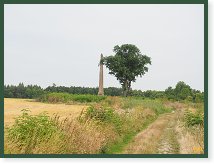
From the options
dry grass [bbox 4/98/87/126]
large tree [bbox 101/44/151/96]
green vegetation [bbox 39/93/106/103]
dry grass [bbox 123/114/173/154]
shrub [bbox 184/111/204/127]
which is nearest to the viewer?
dry grass [bbox 123/114/173/154]

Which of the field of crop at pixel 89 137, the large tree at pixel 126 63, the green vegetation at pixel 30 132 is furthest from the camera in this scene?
the large tree at pixel 126 63

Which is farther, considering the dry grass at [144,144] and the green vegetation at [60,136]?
the dry grass at [144,144]

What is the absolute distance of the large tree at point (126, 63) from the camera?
41.9 meters

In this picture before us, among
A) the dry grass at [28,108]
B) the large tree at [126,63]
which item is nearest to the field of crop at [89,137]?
the dry grass at [28,108]

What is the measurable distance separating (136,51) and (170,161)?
36084 millimetres

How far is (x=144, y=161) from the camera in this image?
8016 millimetres

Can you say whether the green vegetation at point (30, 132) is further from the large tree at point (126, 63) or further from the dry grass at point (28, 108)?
the large tree at point (126, 63)

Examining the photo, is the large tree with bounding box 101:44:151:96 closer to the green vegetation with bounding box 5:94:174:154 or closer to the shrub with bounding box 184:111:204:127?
the shrub with bounding box 184:111:204:127

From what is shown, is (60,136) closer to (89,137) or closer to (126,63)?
(89,137)

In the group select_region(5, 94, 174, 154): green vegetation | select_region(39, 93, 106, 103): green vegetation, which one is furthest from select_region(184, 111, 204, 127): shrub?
select_region(39, 93, 106, 103): green vegetation

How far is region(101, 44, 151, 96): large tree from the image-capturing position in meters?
41.9

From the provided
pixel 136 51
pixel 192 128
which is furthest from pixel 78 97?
pixel 192 128
